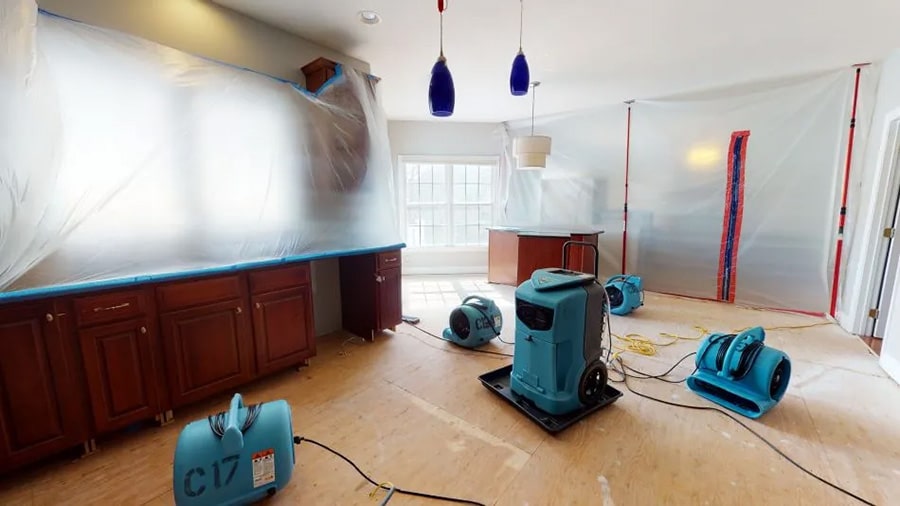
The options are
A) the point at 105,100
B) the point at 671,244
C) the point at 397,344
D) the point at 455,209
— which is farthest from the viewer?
the point at 455,209

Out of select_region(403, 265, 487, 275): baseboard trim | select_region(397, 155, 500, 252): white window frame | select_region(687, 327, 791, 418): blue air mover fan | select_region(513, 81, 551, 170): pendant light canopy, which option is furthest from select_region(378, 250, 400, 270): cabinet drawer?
select_region(403, 265, 487, 275): baseboard trim

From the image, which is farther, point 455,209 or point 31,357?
point 455,209

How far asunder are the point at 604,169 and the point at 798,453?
3.77 m

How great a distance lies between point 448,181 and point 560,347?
4.38 metres

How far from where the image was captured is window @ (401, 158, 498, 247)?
585cm

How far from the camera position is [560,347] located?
1.89 metres

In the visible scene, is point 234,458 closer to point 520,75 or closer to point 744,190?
point 520,75

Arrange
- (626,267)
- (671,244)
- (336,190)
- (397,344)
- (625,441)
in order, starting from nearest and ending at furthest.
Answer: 1. (625,441)
2. (336,190)
3. (397,344)
4. (671,244)
5. (626,267)

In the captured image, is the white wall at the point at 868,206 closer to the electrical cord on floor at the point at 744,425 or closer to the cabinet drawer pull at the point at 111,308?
the electrical cord on floor at the point at 744,425

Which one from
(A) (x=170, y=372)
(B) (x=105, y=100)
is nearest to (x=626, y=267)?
(A) (x=170, y=372)

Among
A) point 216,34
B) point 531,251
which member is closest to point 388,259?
point 216,34

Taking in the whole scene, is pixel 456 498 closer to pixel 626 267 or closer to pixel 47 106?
pixel 47 106

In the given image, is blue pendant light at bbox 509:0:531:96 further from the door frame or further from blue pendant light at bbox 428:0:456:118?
the door frame

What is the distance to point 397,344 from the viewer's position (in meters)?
3.05
